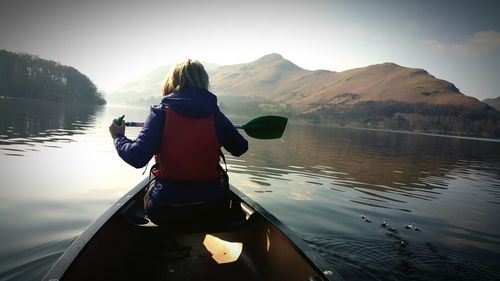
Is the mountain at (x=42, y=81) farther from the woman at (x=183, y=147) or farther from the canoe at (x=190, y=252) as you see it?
the woman at (x=183, y=147)

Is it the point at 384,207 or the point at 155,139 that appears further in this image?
the point at 384,207

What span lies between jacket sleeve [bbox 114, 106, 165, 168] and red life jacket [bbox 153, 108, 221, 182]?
8 cm

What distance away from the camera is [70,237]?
276 inches

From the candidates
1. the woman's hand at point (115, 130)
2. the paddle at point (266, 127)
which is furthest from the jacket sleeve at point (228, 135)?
the paddle at point (266, 127)

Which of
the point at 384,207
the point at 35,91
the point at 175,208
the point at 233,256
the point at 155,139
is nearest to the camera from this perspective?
the point at 155,139

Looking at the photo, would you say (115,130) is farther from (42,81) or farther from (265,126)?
(42,81)

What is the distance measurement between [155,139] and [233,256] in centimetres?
234

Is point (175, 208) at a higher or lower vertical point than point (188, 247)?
higher

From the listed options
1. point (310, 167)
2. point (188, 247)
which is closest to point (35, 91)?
point (310, 167)

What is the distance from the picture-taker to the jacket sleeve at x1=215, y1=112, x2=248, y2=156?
12.9ft

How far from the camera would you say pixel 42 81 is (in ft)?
470

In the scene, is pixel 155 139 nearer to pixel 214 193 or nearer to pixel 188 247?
pixel 214 193

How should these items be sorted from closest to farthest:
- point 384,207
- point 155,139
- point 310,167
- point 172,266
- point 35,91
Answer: point 155,139, point 172,266, point 384,207, point 310,167, point 35,91

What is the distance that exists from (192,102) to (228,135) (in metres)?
0.67
